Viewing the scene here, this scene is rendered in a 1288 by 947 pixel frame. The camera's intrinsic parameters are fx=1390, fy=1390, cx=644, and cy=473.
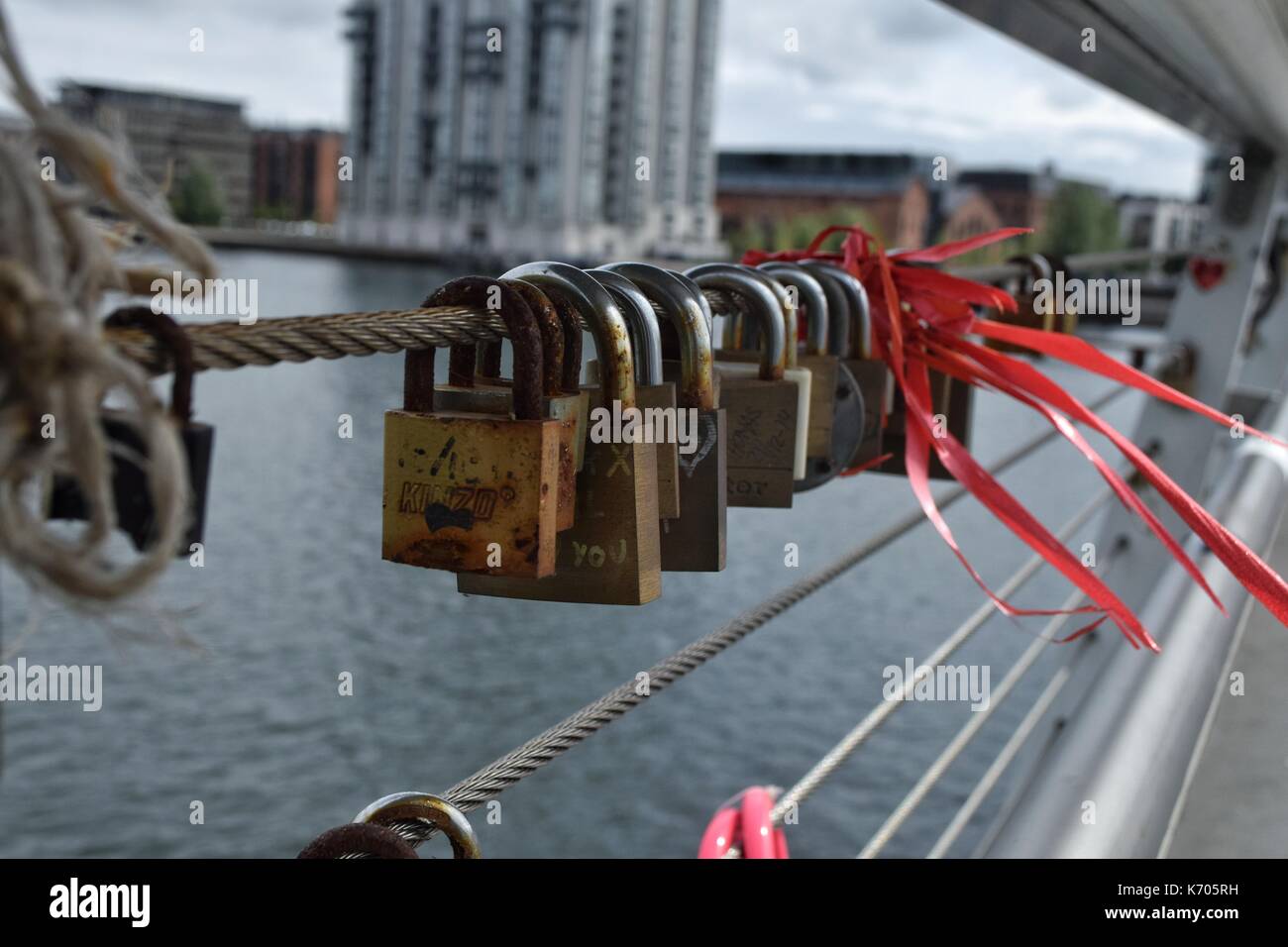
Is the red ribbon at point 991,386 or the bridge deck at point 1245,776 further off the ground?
the red ribbon at point 991,386

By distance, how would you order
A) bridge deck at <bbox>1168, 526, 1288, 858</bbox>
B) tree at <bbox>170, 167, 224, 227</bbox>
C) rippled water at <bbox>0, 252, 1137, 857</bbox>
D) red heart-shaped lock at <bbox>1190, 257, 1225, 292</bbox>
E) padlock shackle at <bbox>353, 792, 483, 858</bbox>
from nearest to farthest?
padlock shackle at <bbox>353, 792, 483, 858</bbox>, bridge deck at <bbox>1168, 526, 1288, 858</bbox>, red heart-shaped lock at <bbox>1190, 257, 1225, 292</bbox>, rippled water at <bbox>0, 252, 1137, 857</bbox>, tree at <bbox>170, 167, 224, 227</bbox>

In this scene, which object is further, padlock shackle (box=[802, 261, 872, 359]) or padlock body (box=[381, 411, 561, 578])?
padlock shackle (box=[802, 261, 872, 359])

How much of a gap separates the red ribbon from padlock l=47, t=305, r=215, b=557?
2.80 ft

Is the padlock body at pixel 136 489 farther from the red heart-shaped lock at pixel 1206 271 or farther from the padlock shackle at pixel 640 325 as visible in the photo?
the red heart-shaped lock at pixel 1206 271

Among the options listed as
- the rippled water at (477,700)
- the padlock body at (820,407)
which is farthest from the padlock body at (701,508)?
A: the rippled water at (477,700)

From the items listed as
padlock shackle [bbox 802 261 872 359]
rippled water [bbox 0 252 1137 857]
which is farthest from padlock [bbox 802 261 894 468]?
rippled water [bbox 0 252 1137 857]

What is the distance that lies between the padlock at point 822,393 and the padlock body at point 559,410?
1.59 feet

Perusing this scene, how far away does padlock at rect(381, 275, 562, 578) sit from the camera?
0.88 meters

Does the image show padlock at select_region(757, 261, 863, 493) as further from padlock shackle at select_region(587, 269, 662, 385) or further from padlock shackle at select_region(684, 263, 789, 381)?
padlock shackle at select_region(587, 269, 662, 385)

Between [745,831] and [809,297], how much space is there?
131cm

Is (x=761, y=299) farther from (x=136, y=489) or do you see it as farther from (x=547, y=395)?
(x=136, y=489)

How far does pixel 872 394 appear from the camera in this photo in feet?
5.07

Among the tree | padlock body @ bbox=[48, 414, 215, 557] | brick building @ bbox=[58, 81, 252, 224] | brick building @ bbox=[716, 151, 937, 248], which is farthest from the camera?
brick building @ bbox=[716, 151, 937, 248]

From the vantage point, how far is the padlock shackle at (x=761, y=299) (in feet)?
4.10
